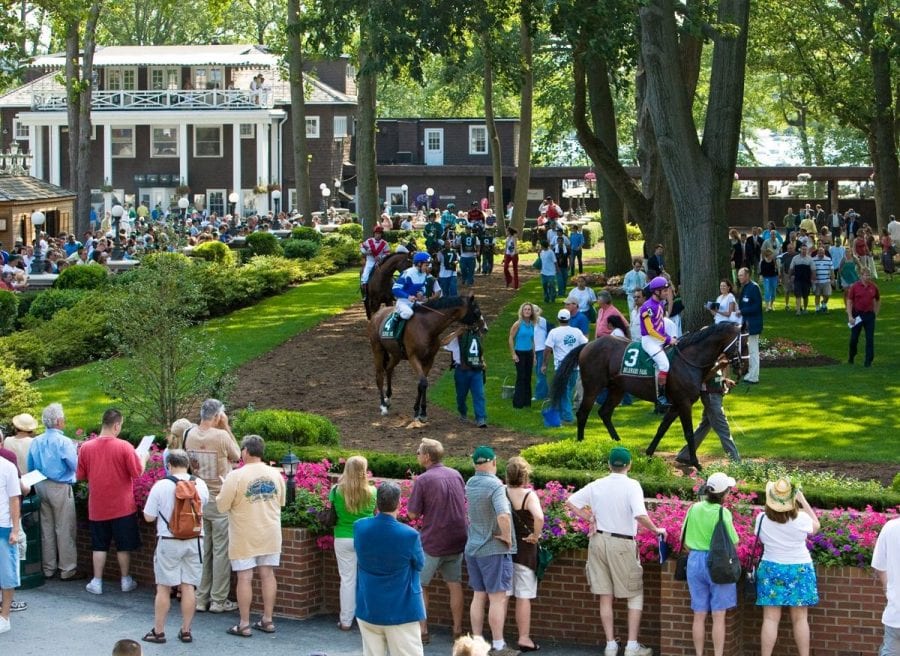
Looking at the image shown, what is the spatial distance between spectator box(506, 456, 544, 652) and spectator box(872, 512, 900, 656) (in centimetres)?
260

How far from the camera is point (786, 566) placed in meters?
10.6

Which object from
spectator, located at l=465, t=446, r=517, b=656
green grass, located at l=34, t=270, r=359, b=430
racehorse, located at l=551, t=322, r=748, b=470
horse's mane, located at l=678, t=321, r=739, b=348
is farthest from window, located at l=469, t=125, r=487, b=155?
spectator, located at l=465, t=446, r=517, b=656

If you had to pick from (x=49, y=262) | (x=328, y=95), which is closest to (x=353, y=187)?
(x=328, y=95)

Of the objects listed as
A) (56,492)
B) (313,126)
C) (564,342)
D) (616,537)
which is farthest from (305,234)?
(616,537)

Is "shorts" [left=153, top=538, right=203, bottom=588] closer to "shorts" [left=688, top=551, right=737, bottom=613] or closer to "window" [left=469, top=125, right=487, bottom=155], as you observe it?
"shorts" [left=688, top=551, right=737, bottom=613]

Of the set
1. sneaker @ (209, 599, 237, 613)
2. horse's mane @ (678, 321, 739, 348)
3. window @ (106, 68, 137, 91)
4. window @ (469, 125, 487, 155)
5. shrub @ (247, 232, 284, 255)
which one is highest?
window @ (106, 68, 137, 91)

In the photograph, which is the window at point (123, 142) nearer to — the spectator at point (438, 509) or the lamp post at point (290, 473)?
the lamp post at point (290, 473)

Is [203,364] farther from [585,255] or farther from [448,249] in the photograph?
[585,255]

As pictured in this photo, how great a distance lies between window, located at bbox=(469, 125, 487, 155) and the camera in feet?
224

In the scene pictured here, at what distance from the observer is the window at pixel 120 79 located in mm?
63906

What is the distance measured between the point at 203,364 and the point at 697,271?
31.8ft

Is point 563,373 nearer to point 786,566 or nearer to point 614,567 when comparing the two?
point 614,567

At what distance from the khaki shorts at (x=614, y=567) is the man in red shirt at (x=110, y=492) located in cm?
444

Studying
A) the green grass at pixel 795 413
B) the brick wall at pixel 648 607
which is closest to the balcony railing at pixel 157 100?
the green grass at pixel 795 413
